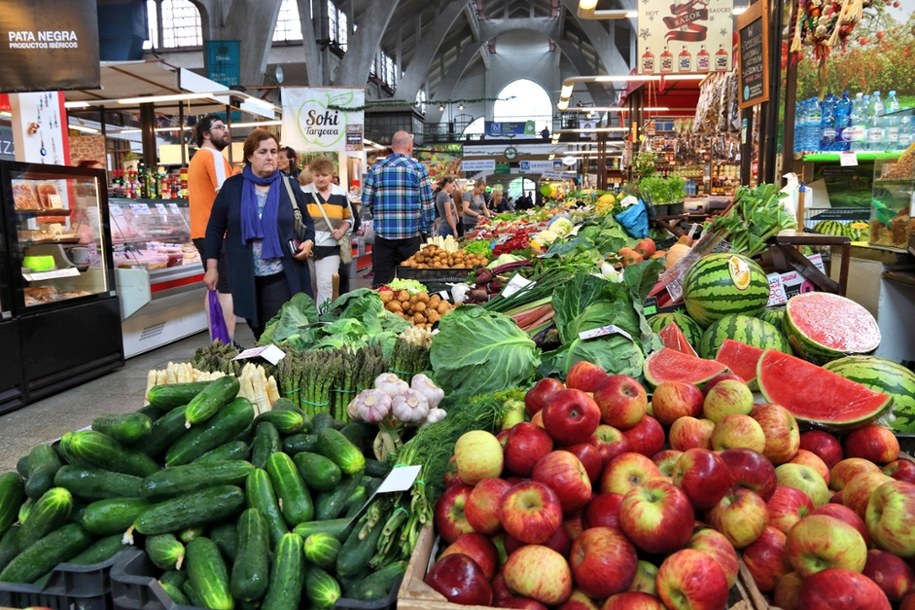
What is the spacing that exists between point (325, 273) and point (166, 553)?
5.59 meters

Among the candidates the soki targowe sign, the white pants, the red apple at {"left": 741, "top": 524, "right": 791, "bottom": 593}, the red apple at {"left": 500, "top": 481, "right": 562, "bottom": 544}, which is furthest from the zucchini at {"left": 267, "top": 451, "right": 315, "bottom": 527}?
the white pants

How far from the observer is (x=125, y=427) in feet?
6.09

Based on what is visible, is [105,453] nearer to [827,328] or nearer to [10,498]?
[10,498]

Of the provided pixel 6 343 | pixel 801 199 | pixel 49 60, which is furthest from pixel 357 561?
pixel 49 60

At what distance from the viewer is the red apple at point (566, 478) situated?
138 centimetres

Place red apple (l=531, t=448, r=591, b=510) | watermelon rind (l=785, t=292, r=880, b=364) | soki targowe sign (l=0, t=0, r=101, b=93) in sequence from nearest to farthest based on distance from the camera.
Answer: red apple (l=531, t=448, r=591, b=510), watermelon rind (l=785, t=292, r=880, b=364), soki targowe sign (l=0, t=0, r=101, b=93)

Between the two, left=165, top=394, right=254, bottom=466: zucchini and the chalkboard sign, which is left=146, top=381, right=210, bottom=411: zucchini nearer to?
left=165, top=394, right=254, bottom=466: zucchini

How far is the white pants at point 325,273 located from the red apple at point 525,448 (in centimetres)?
557

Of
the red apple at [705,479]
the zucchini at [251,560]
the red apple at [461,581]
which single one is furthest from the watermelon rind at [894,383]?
the zucchini at [251,560]

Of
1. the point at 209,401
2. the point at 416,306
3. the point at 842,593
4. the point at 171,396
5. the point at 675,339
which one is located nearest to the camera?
the point at 842,593

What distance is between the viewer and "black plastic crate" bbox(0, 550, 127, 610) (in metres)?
1.58

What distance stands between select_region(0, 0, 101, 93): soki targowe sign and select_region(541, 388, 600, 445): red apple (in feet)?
17.8

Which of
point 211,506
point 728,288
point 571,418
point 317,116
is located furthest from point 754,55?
point 317,116

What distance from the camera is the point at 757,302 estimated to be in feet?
9.25
